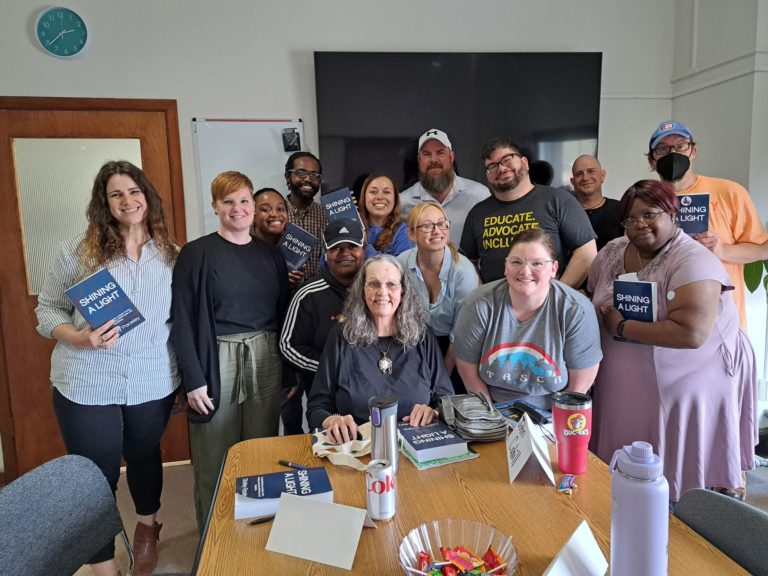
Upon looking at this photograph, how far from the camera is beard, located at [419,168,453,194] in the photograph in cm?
307

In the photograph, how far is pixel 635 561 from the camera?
0.83m

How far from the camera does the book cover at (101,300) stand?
1.78 metres

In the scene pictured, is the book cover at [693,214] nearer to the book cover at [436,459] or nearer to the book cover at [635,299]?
the book cover at [635,299]

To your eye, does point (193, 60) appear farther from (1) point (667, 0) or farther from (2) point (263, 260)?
(1) point (667, 0)

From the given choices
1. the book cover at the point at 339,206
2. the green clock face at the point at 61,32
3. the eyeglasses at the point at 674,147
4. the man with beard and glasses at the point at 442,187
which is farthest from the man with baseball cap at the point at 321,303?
the green clock face at the point at 61,32

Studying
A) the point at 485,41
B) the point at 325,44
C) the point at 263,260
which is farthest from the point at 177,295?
the point at 485,41

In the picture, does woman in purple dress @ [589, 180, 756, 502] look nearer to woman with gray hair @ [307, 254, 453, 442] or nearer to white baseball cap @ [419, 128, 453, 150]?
woman with gray hair @ [307, 254, 453, 442]

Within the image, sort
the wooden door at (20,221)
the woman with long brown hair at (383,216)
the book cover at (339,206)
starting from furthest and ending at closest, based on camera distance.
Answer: the wooden door at (20,221) → the woman with long brown hair at (383,216) → the book cover at (339,206)

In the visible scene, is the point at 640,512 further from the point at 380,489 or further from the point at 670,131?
the point at 670,131

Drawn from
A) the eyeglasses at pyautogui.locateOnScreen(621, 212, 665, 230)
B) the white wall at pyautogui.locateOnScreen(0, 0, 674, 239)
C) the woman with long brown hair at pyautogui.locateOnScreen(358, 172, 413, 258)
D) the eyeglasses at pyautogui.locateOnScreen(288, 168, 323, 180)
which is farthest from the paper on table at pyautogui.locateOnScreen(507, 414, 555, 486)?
the white wall at pyautogui.locateOnScreen(0, 0, 674, 239)

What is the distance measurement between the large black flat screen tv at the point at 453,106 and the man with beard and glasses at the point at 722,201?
3.57 ft

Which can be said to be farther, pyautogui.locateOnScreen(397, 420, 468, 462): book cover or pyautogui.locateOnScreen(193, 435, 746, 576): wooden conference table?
pyautogui.locateOnScreen(397, 420, 468, 462): book cover

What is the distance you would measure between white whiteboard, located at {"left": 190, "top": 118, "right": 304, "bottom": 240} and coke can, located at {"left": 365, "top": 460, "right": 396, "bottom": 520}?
8.66 feet

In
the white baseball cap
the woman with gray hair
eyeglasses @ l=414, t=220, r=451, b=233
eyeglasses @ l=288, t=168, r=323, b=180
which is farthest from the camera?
the white baseball cap
